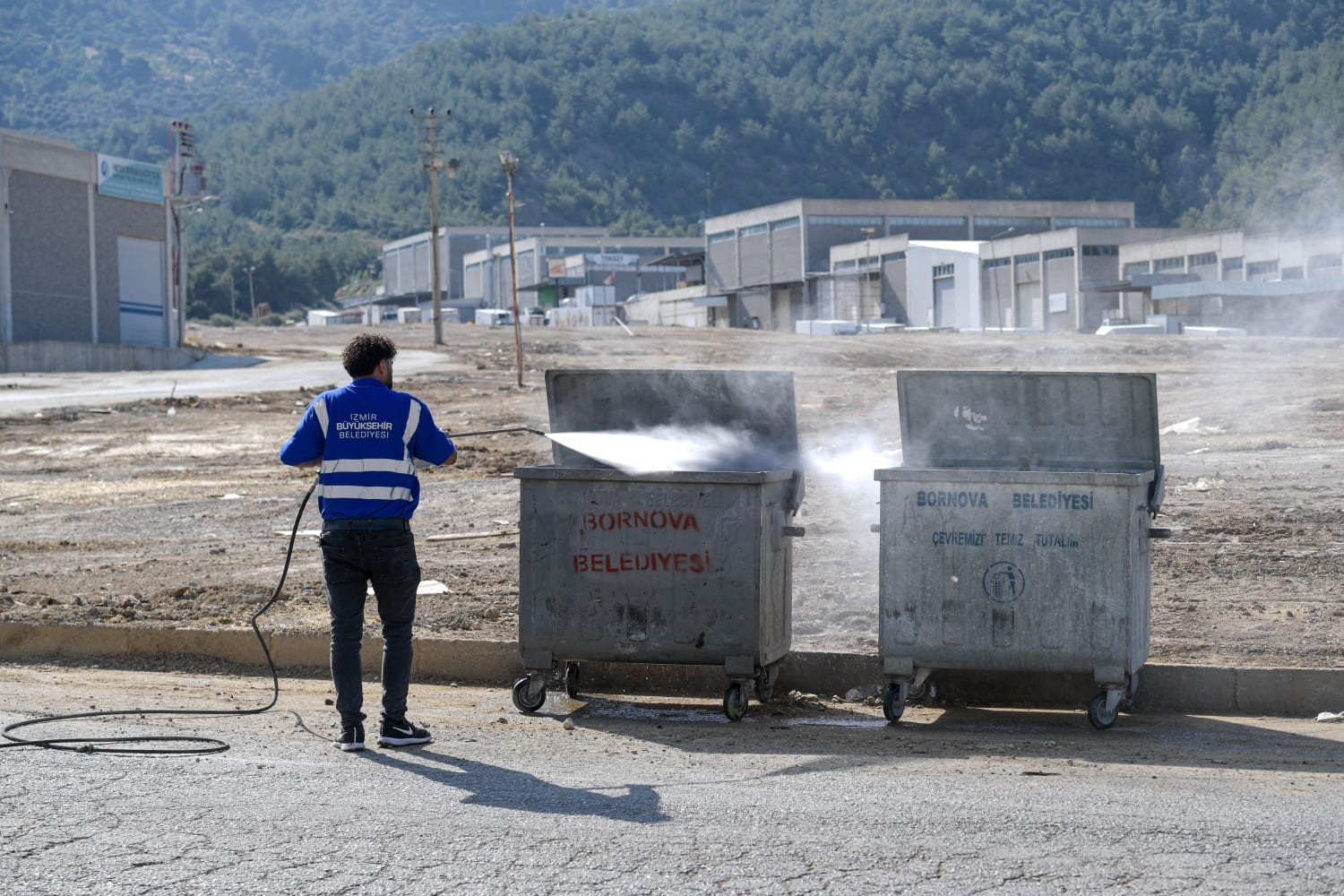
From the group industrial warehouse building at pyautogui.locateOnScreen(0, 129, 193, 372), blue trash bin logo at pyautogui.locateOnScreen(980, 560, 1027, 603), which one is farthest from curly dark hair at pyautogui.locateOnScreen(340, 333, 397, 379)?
industrial warehouse building at pyautogui.locateOnScreen(0, 129, 193, 372)

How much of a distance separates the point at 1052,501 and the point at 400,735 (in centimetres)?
312

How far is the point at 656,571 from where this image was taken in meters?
7.17

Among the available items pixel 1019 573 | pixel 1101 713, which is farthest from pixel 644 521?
pixel 1101 713

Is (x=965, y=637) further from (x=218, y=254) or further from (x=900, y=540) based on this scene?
(x=218, y=254)

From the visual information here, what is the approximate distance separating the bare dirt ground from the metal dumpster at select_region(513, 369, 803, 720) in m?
1.24

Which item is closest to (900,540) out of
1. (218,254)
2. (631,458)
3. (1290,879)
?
(631,458)

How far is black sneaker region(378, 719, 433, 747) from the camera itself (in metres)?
6.44

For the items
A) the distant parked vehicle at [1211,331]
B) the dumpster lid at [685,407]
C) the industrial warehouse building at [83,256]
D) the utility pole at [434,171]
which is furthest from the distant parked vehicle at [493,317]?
the dumpster lid at [685,407]

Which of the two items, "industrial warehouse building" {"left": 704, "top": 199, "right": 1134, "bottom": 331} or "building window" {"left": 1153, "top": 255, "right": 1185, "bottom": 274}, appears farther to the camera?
"industrial warehouse building" {"left": 704, "top": 199, "right": 1134, "bottom": 331}

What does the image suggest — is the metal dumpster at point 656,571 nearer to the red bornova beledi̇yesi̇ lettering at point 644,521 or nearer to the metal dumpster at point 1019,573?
the red bornova beledi̇yesi̇ lettering at point 644,521

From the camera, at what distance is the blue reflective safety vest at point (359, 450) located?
6.38 meters

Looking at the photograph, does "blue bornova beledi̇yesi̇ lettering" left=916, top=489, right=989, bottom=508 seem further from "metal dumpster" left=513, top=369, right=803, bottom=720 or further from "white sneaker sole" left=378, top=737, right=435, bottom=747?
"white sneaker sole" left=378, top=737, right=435, bottom=747

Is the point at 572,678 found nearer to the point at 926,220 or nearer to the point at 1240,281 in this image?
the point at 1240,281

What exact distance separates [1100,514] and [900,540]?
3.00 feet
